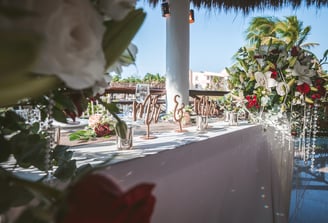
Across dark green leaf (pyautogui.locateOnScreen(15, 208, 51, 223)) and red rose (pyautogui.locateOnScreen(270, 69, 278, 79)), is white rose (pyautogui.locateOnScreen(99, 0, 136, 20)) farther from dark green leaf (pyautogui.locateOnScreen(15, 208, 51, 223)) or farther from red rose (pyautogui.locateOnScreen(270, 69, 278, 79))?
red rose (pyautogui.locateOnScreen(270, 69, 278, 79))

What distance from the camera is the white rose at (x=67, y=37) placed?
0.59 feet

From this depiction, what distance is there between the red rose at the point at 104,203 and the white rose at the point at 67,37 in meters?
0.07

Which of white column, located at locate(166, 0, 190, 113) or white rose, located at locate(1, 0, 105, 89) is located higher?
white column, located at locate(166, 0, 190, 113)

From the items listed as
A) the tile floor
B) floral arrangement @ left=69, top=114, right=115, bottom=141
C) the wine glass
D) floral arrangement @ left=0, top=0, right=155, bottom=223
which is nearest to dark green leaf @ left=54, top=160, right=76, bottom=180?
floral arrangement @ left=0, top=0, right=155, bottom=223

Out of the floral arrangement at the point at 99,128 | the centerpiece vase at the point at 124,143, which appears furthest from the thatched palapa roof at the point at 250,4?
the centerpiece vase at the point at 124,143

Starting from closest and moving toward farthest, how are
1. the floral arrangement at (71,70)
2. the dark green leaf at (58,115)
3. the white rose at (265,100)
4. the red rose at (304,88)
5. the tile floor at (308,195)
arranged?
the floral arrangement at (71,70), the dark green leaf at (58,115), the red rose at (304,88), the white rose at (265,100), the tile floor at (308,195)

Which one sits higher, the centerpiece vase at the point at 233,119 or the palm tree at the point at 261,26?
the palm tree at the point at 261,26

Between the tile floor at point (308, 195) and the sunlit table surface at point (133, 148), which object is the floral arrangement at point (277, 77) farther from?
the tile floor at point (308, 195)

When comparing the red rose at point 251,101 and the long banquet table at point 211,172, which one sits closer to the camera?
the long banquet table at point 211,172

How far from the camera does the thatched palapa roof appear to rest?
368 centimetres

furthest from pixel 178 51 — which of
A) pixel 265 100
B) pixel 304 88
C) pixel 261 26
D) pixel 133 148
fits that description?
pixel 261 26

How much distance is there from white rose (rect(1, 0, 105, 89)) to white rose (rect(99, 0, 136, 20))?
27mm

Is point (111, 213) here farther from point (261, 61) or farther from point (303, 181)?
point (303, 181)

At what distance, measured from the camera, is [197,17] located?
3.73m
